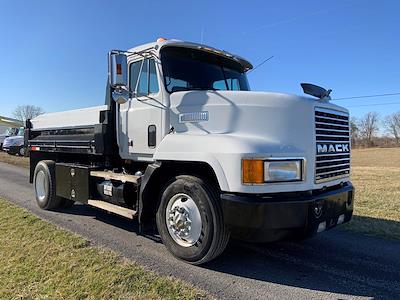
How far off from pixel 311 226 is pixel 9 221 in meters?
5.38

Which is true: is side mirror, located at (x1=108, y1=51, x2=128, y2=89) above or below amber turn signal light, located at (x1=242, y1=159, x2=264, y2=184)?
above

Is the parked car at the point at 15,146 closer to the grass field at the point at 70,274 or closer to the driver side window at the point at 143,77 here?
the grass field at the point at 70,274

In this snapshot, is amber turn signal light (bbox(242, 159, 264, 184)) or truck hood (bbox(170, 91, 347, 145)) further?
truck hood (bbox(170, 91, 347, 145))

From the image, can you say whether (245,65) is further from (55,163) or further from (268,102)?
(55,163)

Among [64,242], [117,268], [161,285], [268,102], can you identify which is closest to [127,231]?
[64,242]

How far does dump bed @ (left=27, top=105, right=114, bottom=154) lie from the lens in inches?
257

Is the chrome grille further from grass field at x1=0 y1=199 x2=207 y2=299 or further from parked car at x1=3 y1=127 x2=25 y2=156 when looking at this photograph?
parked car at x1=3 y1=127 x2=25 y2=156

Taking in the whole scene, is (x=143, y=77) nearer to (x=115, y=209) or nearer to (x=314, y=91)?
(x=115, y=209)

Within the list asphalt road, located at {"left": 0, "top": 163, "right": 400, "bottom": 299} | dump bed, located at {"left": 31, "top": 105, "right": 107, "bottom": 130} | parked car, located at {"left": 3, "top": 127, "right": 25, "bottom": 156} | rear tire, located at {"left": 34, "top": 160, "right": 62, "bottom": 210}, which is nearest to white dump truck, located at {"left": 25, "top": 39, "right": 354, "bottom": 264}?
dump bed, located at {"left": 31, "top": 105, "right": 107, "bottom": 130}

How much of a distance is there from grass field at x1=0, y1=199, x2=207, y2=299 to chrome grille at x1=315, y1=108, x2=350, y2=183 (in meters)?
2.05

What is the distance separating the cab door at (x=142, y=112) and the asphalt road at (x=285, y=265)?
1347mm

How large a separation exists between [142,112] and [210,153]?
1800 mm

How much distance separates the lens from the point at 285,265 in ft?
15.8

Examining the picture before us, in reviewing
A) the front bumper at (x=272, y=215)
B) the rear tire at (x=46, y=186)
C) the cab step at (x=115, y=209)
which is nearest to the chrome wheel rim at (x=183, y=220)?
the front bumper at (x=272, y=215)
